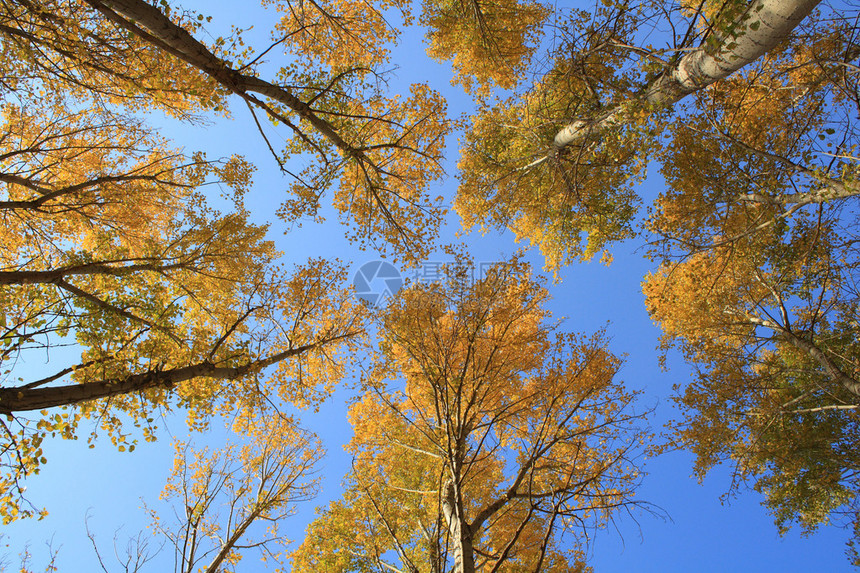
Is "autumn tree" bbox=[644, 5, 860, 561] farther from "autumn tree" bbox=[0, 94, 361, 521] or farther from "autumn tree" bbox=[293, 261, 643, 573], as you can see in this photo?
"autumn tree" bbox=[0, 94, 361, 521]

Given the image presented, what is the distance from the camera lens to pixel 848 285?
17.7 ft

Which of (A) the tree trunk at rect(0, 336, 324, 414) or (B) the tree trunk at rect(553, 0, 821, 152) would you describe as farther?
(B) the tree trunk at rect(553, 0, 821, 152)

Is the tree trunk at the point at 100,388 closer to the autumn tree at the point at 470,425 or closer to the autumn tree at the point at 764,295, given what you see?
the autumn tree at the point at 470,425

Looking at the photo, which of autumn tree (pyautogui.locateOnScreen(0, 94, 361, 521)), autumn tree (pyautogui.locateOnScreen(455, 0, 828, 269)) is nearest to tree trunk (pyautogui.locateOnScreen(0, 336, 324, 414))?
autumn tree (pyautogui.locateOnScreen(0, 94, 361, 521))

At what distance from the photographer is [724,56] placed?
3.77 meters

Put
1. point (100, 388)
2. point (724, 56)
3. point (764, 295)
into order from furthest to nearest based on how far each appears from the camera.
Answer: point (764, 295)
point (724, 56)
point (100, 388)

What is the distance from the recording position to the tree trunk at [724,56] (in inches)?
122

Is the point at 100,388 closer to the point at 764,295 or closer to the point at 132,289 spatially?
the point at 132,289

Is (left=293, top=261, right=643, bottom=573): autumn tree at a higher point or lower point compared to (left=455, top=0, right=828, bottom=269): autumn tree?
lower

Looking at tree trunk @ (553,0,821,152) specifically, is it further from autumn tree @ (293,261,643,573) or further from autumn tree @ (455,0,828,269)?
autumn tree @ (293,261,643,573)

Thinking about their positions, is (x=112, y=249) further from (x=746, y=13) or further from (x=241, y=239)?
(x=746, y=13)

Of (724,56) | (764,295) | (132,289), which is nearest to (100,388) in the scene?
(132,289)

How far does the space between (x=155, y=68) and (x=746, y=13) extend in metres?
6.25

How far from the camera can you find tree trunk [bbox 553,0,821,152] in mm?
3105
